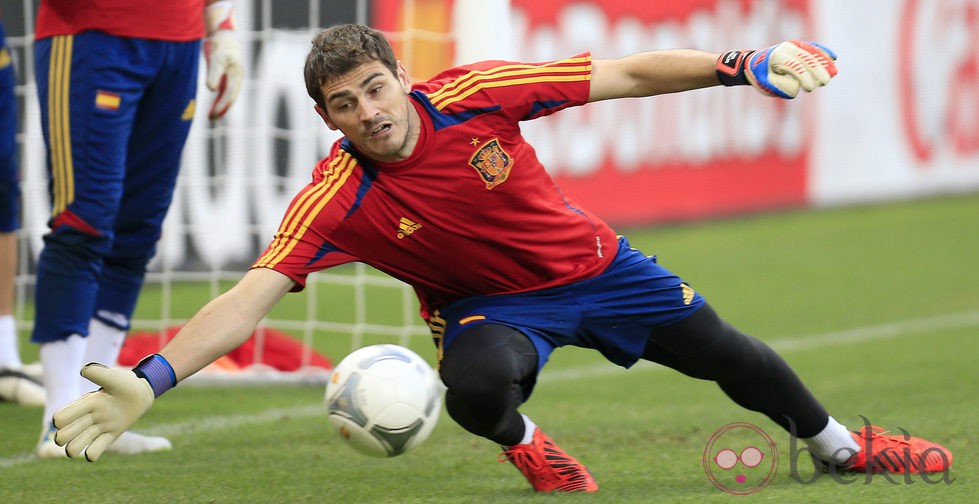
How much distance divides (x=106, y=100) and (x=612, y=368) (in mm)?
2949

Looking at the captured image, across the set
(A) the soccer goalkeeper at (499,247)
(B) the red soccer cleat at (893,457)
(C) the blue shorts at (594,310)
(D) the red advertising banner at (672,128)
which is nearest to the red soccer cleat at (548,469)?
(A) the soccer goalkeeper at (499,247)

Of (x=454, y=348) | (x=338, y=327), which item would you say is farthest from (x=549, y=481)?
(x=338, y=327)

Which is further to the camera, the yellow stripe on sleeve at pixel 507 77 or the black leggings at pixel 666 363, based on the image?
the yellow stripe on sleeve at pixel 507 77

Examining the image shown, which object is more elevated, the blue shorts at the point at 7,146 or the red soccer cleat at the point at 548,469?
the blue shorts at the point at 7,146

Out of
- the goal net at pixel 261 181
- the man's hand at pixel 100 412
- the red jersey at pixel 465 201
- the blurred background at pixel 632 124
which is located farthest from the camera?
the blurred background at pixel 632 124

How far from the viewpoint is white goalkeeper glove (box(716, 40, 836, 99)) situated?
3.42 meters

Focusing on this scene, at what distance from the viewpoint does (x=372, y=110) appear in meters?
3.57

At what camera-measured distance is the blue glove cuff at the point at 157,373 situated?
3330 millimetres

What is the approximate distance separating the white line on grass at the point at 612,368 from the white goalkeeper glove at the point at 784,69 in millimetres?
2421

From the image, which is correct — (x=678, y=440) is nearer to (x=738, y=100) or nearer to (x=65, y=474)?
(x=65, y=474)

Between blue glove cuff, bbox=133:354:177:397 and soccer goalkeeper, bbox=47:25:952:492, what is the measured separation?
1.1 inches

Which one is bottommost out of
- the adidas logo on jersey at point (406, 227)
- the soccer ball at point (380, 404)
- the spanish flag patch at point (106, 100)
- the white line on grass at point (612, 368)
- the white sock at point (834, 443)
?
the white line on grass at point (612, 368)

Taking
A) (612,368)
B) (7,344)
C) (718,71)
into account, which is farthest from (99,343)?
(612,368)

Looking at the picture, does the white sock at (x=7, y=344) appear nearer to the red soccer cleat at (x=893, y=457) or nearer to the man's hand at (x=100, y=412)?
the man's hand at (x=100, y=412)
